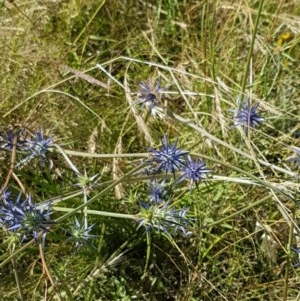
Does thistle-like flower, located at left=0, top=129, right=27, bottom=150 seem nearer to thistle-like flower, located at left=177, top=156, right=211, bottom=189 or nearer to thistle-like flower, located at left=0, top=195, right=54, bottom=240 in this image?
thistle-like flower, located at left=0, top=195, right=54, bottom=240

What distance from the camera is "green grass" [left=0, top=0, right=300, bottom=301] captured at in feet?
4.48

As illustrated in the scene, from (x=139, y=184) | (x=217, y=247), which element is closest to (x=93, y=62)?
(x=139, y=184)

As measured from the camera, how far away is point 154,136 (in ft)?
5.24

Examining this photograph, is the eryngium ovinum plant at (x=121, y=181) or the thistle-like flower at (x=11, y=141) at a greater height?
the thistle-like flower at (x=11, y=141)

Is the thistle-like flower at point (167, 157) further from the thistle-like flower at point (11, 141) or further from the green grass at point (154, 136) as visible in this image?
the thistle-like flower at point (11, 141)

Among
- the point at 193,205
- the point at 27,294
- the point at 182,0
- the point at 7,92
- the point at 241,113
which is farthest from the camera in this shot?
the point at 182,0

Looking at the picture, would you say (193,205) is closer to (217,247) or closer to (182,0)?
(217,247)

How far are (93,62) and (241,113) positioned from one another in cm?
78

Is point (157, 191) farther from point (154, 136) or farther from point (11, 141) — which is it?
Answer: point (154, 136)

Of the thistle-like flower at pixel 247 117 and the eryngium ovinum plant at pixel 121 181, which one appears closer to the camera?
the eryngium ovinum plant at pixel 121 181

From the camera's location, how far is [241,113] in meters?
1.21

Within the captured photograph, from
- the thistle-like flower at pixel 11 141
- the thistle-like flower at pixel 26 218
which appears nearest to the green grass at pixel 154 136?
the thistle-like flower at pixel 11 141

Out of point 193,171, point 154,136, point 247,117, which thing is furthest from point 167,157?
point 154,136

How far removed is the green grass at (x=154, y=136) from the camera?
1.37m
